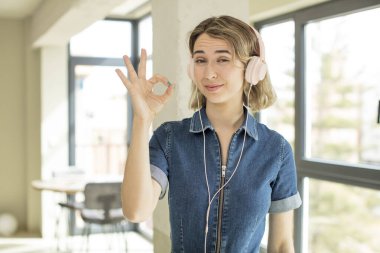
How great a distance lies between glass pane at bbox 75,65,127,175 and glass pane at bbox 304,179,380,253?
3398mm

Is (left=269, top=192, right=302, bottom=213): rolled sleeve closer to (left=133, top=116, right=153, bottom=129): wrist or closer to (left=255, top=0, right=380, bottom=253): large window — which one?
(left=133, top=116, right=153, bottom=129): wrist

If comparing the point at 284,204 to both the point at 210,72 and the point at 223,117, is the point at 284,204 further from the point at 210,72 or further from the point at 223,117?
the point at 210,72

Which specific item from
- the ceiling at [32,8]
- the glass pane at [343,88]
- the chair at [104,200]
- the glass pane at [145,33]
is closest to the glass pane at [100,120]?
the glass pane at [145,33]

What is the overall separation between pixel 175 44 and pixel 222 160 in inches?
35.0

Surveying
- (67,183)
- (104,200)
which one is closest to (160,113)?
(104,200)

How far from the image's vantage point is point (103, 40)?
253 inches

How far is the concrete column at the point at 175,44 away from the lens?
2047 mm

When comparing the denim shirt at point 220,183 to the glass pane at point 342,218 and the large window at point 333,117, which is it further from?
the glass pane at point 342,218

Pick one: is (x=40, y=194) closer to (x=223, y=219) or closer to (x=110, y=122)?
(x=110, y=122)

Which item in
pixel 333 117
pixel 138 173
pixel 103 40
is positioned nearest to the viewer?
pixel 138 173

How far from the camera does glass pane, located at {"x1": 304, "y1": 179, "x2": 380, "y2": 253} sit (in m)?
3.28

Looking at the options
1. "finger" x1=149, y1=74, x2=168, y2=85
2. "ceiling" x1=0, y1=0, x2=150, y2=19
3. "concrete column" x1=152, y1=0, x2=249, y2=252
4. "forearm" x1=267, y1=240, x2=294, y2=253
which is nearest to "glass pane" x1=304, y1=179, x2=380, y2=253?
"concrete column" x1=152, y1=0, x2=249, y2=252

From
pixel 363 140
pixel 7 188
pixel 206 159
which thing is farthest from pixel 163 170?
pixel 7 188

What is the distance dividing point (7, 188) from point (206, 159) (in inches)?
228
